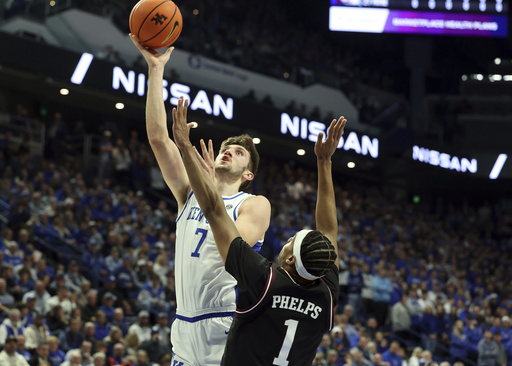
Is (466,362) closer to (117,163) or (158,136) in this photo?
(117,163)

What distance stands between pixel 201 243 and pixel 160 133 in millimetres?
745

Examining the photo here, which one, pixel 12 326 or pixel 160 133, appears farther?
pixel 12 326

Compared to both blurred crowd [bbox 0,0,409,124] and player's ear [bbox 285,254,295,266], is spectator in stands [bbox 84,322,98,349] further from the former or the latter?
blurred crowd [bbox 0,0,409,124]

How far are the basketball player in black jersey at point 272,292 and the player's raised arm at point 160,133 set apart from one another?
1.00 meters

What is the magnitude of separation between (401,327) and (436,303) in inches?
50.0

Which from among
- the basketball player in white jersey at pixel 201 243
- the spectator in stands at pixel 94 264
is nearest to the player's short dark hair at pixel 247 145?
the basketball player in white jersey at pixel 201 243

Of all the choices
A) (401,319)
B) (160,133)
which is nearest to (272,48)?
(401,319)

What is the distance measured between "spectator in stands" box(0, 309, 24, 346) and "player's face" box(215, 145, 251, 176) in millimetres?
6867

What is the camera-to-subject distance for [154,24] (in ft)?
16.0

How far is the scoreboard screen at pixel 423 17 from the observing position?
24.2 metres

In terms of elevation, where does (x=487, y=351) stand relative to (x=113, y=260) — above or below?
below

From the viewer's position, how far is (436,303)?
1731 centimetres

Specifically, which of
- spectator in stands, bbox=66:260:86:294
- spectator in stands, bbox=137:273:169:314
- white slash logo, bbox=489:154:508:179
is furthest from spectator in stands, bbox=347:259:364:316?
white slash logo, bbox=489:154:508:179

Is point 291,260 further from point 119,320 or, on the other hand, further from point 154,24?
point 119,320
